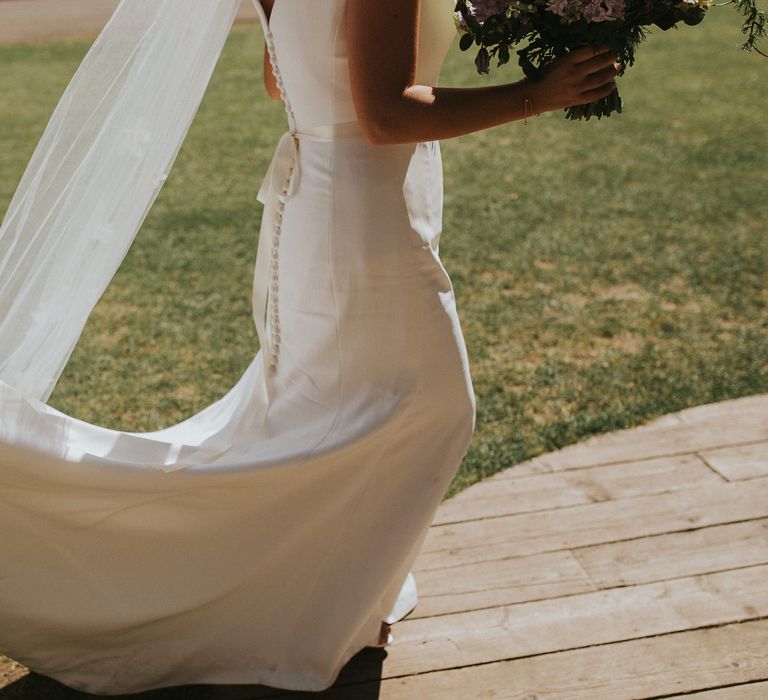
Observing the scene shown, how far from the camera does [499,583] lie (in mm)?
3258

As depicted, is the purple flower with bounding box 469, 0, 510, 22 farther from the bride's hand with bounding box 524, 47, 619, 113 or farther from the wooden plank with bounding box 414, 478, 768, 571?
the wooden plank with bounding box 414, 478, 768, 571

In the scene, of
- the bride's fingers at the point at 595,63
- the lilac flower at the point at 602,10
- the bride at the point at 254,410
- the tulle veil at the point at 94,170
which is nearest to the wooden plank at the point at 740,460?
the bride at the point at 254,410

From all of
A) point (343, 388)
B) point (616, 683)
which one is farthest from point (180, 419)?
point (616, 683)

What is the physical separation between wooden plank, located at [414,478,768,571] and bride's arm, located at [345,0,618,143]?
1538mm

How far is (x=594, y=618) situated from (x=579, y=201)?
173 inches

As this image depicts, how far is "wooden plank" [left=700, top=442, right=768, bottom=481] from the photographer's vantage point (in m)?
3.78

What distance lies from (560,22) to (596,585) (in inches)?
67.2

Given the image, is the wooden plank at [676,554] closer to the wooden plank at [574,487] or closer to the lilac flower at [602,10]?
the wooden plank at [574,487]

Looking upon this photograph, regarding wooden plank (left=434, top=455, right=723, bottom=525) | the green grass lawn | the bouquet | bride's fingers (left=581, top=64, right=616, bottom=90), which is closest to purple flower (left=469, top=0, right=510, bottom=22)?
the bouquet

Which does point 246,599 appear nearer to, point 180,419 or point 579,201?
point 180,419

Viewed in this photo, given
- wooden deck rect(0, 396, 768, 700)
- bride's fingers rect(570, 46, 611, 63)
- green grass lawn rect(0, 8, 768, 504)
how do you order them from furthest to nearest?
green grass lawn rect(0, 8, 768, 504), wooden deck rect(0, 396, 768, 700), bride's fingers rect(570, 46, 611, 63)

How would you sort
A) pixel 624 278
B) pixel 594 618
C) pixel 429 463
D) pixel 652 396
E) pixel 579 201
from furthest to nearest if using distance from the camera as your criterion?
1. pixel 579 201
2. pixel 624 278
3. pixel 652 396
4. pixel 594 618
5. pixel 429 463

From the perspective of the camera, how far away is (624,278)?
577 cm

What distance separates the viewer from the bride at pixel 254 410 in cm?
254
